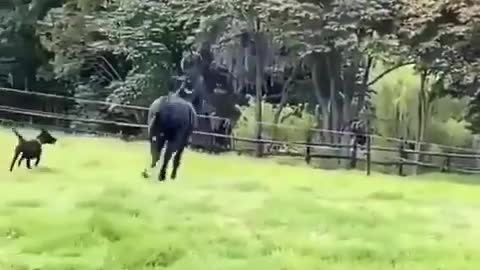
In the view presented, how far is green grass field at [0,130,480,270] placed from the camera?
289 cm

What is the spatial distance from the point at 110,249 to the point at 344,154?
3609mm

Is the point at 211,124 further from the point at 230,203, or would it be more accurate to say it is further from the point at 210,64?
the point at 230,203

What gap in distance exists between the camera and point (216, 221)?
131 inches

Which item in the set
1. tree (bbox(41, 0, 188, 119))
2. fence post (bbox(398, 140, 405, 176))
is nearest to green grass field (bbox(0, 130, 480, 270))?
fence post (bbox(398, 140, 405, 176))

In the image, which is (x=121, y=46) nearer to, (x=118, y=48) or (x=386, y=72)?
(x=118, y=48)

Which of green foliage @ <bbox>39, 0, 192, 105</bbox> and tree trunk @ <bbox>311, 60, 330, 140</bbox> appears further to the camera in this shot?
tree trunk @ <bbox>311, 60, 330, 140</bbox>

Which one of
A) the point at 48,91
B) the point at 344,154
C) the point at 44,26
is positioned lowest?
the point at 344,154

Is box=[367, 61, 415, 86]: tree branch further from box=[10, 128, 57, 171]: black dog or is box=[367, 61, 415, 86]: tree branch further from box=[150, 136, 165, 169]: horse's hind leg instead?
box=[10, 128, 57, 171]: black dog

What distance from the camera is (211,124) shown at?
261 inches

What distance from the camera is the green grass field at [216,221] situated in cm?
289

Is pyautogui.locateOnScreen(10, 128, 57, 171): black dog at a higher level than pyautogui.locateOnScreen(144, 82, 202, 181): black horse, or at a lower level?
lower

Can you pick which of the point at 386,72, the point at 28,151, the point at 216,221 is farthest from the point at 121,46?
the point at 216,221

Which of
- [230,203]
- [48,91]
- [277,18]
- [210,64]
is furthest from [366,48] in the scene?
[230,203]

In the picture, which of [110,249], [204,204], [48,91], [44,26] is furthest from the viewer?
[44,26]
